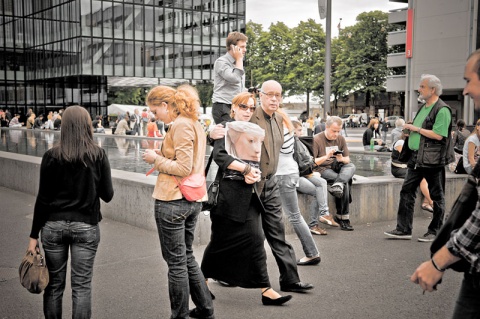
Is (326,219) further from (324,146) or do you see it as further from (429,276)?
(429,276)

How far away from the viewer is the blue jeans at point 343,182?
8.49 m

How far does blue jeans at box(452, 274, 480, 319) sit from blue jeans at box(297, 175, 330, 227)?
545 centimetres

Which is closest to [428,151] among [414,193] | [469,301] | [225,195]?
[414,193]

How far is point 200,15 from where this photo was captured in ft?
204

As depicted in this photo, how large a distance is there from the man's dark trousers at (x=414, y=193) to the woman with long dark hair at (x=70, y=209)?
495cm

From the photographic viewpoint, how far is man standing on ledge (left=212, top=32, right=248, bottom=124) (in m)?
5.92

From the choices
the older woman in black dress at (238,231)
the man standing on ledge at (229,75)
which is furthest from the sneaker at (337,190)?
the older woman in black dress at (238,231)

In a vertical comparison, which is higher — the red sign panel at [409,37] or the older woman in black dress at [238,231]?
the red sign panel at [409,37]

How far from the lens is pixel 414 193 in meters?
7.64

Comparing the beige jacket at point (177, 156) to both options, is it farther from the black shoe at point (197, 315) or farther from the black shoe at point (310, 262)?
the black shoe at point (310, 262)

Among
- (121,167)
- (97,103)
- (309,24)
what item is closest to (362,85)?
(309,24)

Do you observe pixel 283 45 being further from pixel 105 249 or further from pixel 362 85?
pixel 105 249

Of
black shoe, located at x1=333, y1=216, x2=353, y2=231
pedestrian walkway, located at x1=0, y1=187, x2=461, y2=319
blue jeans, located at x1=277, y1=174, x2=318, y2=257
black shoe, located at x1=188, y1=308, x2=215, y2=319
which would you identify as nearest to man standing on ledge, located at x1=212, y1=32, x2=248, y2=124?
blue jeans, located at x1=277, y1=174, x2=318, y2=257

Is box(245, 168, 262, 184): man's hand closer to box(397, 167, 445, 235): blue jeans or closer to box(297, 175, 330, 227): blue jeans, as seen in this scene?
box(297, 175, 330, 227): blue jeans
